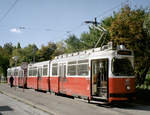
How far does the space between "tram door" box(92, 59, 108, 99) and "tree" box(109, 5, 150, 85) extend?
4.88 m

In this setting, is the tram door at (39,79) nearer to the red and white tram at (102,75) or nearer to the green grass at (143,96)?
the red and white tram at (102,75)

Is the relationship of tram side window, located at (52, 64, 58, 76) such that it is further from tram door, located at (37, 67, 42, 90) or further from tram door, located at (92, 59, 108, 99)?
tram door, located at (92, 59, 108, 99)

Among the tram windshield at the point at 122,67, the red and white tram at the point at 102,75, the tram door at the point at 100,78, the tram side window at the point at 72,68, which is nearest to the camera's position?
the red and white tram at the point at 102,75

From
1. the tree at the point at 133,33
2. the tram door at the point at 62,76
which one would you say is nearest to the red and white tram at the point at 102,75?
the tram door at the point at 62,76

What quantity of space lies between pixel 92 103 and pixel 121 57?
3408 millimetres

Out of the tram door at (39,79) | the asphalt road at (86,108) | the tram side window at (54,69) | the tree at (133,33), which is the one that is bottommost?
the asphalt road at (86,108)

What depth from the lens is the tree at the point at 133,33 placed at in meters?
17.8

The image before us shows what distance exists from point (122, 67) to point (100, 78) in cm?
152

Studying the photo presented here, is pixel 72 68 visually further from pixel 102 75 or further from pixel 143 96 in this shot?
pixel 143 96

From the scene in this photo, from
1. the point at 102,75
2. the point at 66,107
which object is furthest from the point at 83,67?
the point at 66,107

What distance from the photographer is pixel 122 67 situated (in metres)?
13.1

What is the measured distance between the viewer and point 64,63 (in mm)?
18047

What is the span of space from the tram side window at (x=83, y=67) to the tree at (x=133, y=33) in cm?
440

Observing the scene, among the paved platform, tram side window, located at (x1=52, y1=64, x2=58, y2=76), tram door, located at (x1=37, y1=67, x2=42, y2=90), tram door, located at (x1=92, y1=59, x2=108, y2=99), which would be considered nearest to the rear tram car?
tram door, located at (x1=92, y1=59, x2=108, y2=99)
